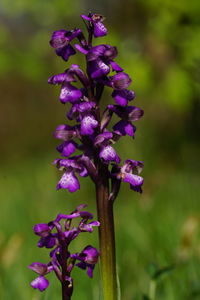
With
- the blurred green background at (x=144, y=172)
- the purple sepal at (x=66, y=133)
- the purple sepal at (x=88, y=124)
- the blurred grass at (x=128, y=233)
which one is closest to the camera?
the purple sepal at (x=88, y=124)

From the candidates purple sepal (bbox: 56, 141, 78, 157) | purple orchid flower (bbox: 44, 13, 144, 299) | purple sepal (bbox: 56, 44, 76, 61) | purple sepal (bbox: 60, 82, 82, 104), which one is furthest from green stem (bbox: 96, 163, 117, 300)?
purple sepal (bbox: 56, 44, 76, 61)

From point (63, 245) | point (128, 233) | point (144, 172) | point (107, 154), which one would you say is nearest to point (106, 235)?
point (63, 245)

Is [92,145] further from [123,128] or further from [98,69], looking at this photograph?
[98,69]

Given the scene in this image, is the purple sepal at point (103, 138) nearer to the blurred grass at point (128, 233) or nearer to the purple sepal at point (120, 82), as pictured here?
the purple sepal at point (120, 82)

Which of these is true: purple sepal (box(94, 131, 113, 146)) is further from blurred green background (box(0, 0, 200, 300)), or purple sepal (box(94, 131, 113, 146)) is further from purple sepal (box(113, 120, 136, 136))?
blurred green background (box(0, 0, 200, 300))

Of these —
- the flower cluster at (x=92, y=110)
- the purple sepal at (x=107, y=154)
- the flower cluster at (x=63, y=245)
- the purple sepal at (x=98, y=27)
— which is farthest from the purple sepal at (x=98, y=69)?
the flower cluster at (x=63, y=245)

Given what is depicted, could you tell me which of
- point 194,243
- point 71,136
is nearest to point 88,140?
point 71,136
